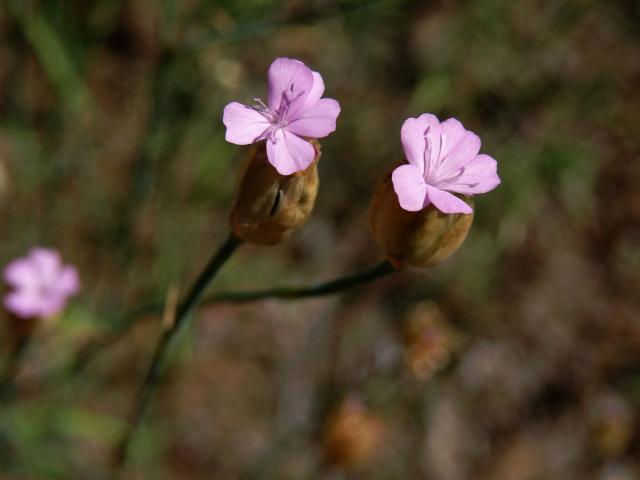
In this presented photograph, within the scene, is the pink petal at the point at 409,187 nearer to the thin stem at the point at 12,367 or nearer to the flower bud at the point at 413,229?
the flower bud at the point at 413,229

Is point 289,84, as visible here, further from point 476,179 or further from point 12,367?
point 12,367

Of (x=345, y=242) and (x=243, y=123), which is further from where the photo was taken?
(x=345, y=242)

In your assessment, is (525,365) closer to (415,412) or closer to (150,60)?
(415,412)

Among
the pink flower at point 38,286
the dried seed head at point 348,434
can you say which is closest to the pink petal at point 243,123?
the pink flower at point 38,286

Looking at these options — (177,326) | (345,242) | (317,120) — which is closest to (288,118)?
(317,120)

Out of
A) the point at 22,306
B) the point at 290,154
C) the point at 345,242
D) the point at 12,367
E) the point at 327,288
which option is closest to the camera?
the point at 290,154

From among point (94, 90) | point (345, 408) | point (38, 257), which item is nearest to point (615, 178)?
point (345, 408)
